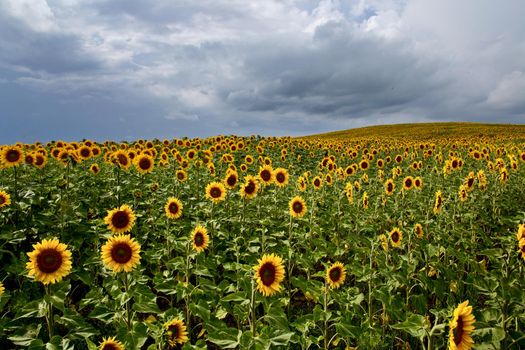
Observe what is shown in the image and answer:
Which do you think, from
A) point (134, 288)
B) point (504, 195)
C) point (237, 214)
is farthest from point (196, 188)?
point (504, 195)

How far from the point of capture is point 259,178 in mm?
8547

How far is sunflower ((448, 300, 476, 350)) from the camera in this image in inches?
117

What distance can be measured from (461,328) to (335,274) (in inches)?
70.8

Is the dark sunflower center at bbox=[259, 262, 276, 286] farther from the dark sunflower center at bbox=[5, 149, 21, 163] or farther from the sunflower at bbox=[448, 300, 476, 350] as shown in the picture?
the dark sunflower center at bbox=[5, 149, 21, 163]

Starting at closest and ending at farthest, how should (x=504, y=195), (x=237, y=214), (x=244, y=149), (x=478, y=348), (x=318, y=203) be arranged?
1. (x=478, y=348)
2. (x=237, y=214)
3. (x=318, y=203)
4. (x=504, y=195)
5. (x=244, y=149)

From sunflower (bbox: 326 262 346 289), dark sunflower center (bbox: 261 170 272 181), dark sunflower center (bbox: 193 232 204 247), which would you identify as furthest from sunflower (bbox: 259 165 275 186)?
→ sunflower (bbox: 326 262 346 289)

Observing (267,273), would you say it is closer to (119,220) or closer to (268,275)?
(268,275)

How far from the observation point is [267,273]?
4023 millimetres

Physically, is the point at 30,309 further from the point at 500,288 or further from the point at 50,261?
the point at 500,288

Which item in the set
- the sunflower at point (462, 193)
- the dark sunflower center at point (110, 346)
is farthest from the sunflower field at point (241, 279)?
the sunflower at point (462, 193)

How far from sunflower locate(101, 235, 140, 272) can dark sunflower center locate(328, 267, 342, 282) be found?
238 cm

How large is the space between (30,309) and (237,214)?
15.6 ft

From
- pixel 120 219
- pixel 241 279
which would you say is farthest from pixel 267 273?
pixel 120 219

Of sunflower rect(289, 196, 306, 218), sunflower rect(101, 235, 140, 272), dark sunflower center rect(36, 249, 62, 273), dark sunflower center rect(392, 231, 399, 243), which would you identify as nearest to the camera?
dark sunflower center rect(36, 249, 62, 273)
